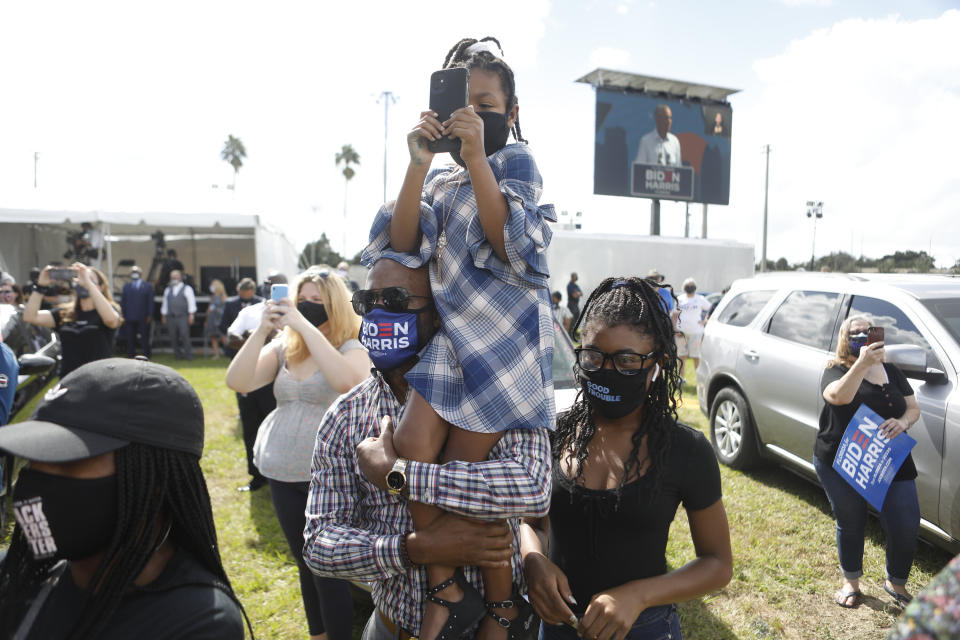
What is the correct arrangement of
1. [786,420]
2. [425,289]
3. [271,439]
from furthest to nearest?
[786,420] → [271,439] → [425,289]

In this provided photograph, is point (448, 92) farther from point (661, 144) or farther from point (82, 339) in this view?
point (661, 144)

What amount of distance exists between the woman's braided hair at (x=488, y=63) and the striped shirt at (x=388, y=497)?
3.09ft

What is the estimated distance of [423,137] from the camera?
1613mm

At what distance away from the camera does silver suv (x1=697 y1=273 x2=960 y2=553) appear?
12.5 feet

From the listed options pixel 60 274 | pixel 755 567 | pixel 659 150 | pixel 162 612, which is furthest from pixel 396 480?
pixel 659 150

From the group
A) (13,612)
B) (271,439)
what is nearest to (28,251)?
(271,439)

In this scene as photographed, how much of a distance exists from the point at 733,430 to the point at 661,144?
22751 mm

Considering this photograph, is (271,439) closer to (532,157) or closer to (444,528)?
(444,528)

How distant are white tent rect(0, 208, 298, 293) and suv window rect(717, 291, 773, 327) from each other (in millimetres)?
10930

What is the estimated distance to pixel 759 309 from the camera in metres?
6.11

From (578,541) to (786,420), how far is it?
4.25 meters

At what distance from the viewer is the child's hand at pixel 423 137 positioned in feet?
5.27

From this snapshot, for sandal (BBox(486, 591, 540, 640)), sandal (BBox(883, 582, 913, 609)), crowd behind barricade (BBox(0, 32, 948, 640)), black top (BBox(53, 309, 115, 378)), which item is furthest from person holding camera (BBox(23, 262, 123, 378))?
sandal (BBox(883, 582, 913, 609))

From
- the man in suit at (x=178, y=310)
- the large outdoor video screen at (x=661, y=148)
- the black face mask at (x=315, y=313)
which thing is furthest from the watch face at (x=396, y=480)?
Answer: the large outdoor video screen at (x=661, y=148)
